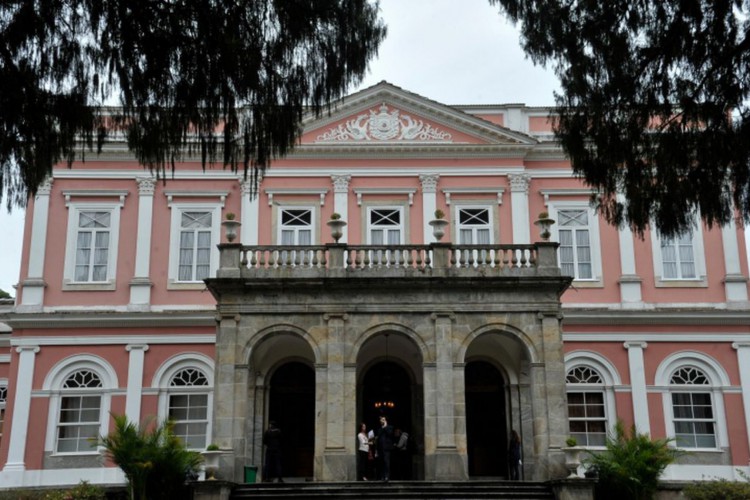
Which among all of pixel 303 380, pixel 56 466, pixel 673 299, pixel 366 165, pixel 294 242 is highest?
pixel 366 165

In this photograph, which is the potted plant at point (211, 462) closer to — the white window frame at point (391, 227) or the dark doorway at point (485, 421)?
the dark doorway at point (485, 421)

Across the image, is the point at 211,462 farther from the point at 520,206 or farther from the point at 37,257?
the point at 520,206

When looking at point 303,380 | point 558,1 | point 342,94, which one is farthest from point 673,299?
point 342,94

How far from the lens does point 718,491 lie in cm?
2036

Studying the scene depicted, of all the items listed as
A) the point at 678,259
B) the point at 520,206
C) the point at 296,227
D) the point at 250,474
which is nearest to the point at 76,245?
the point at 296,227

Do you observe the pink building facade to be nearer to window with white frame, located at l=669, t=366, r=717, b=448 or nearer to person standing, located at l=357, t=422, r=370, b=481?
window with white frame, located at l=669, t=366, r=717, b=448

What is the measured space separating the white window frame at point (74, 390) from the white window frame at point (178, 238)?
2.98 meters

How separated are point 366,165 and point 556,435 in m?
10.6

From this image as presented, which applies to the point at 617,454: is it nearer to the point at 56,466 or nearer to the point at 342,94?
the point at 342,94

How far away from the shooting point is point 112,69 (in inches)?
356

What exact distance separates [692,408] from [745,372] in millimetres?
1797

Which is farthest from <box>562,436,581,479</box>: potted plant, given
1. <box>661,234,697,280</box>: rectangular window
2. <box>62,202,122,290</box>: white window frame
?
<box>62,202,122,290</box>: white window frame

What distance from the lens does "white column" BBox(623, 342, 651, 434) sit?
25.0m

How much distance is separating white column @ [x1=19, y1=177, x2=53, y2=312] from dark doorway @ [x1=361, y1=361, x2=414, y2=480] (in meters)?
9.76
